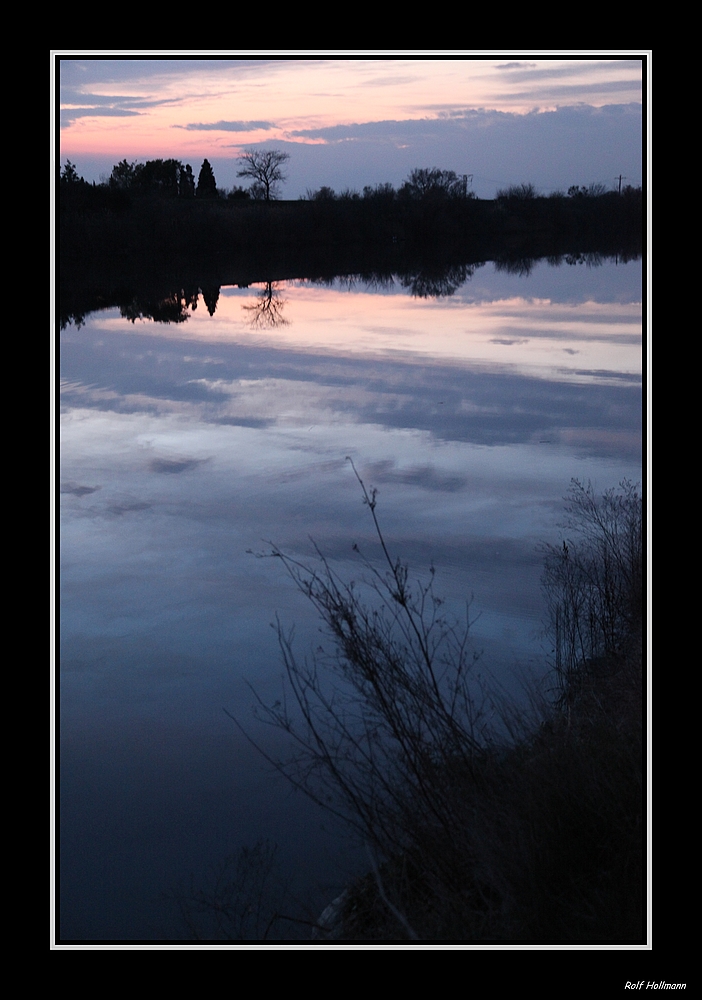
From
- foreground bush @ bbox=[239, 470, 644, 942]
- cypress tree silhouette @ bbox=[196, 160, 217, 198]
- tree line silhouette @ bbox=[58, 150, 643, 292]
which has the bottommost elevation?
foreground bush @ bbox=[239, 470, 644, 942]

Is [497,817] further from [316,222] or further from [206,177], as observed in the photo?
[206,177]

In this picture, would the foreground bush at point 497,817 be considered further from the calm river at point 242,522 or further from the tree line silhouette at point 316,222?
the tree line silhouette at point 316,222

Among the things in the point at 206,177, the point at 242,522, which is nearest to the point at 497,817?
the point at 242,522

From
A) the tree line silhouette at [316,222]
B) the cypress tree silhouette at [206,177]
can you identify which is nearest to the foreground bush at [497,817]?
the tree line silhouette at [316,222]

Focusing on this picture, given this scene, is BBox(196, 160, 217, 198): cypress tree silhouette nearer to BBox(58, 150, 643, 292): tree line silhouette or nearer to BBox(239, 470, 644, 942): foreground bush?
BBox(58, 150, 643, 292): tree line silhouette

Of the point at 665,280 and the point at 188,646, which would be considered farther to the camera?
the point at 188,646

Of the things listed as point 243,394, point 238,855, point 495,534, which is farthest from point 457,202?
point 238,855

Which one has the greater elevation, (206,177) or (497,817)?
(206,177)

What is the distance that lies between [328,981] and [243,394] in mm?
13414

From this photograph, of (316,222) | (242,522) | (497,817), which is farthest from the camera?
(316,222)

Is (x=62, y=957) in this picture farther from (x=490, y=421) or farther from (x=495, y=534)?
(x=490, y=421)

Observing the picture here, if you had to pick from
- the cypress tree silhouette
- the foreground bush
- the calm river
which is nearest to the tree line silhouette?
the cypress tree silhouette
